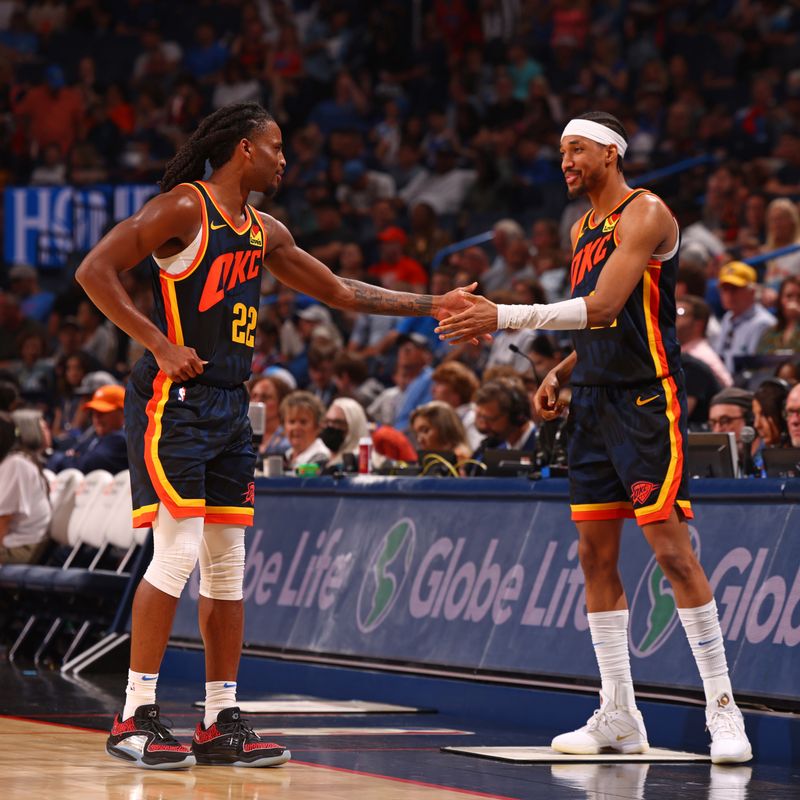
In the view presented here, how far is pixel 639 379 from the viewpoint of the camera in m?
6.03

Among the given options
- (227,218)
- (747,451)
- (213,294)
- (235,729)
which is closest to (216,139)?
(227,218)

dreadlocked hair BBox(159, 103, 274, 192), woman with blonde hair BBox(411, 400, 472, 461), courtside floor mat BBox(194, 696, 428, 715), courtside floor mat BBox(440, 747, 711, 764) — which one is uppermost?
dreadlocked hair BBox(159, 103, 274, 192)

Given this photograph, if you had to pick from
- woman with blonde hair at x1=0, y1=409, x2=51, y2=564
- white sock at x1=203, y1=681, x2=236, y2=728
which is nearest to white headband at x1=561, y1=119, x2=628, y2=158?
white sock at x1=203, y1=681, x2=236, y2=728

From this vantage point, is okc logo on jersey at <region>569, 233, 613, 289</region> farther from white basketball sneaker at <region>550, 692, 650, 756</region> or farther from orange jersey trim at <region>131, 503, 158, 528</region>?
orange jersey trim at <region>131, 503, 158, 528</region>

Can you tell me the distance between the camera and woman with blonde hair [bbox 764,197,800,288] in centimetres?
1286

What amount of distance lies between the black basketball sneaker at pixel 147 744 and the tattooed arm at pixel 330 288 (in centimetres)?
170

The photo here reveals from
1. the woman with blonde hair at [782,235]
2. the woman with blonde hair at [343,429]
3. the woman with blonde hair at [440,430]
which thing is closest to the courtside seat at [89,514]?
the woman with blonde hair at [343,429]

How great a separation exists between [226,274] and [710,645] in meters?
2.21

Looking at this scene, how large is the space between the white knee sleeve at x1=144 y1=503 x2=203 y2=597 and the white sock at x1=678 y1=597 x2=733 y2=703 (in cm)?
182

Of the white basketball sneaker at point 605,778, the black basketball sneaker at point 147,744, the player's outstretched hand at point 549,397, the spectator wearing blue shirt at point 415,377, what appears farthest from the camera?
the spectator wearing blue shirt at point 415,377

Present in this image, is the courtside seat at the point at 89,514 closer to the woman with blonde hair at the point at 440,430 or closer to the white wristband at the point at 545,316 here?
the woman with blonde hair at the point at 440,430

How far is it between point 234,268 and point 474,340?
91cm

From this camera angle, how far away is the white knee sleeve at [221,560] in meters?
5.82

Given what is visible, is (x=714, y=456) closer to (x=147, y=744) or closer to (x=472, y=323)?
(x=472, y=323)
